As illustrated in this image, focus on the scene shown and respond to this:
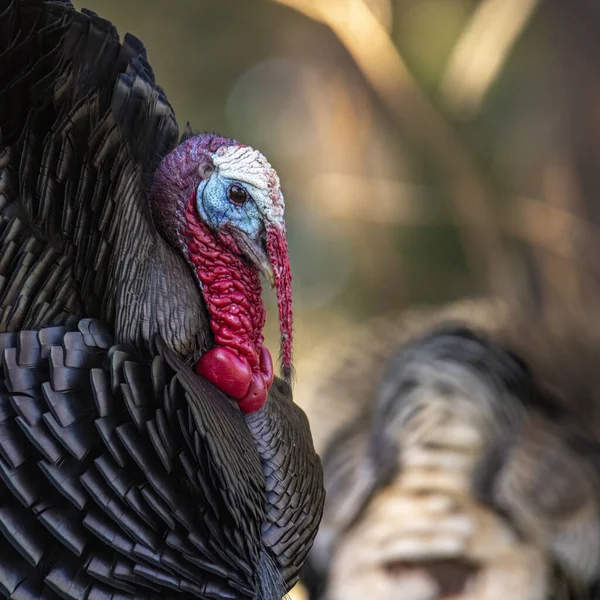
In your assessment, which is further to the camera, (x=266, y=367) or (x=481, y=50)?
(x=481, y=50)

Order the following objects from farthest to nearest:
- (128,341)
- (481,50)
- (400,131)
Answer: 1. (400,131)
2. (481,50)
3. (128,341)

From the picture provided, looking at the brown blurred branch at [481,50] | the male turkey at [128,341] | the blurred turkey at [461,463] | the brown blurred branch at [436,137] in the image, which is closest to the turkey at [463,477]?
the blurred turkey at [461,463]

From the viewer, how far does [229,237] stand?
135 centimetres

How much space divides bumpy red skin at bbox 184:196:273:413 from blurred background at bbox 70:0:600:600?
272 centimetres

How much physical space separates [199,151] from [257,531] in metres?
0.57

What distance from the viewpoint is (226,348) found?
138 centimetres

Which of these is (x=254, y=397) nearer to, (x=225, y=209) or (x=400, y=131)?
(x=225, y=209)

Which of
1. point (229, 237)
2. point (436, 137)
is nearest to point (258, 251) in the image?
point (229, 237)

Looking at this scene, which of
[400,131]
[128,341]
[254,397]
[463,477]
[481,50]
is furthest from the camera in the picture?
[400,131]

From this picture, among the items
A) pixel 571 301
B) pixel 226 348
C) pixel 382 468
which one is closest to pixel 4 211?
pixel 226 348

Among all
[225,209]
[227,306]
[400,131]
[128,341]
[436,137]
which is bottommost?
[128,341]

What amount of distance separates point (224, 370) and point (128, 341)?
163 mm

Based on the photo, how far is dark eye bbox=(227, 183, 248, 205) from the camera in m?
1.33

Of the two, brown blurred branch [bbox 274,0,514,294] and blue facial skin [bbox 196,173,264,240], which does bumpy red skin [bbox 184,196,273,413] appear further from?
brown blurred branch [bbox 274,0,514,294]
